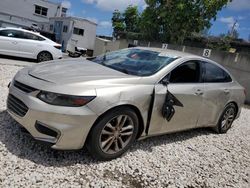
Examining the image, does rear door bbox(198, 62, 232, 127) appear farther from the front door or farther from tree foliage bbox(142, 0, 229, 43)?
tree foliage bbox(142, 0, 229, 43)

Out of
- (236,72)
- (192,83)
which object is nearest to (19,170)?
(192,83)

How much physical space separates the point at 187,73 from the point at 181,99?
21.0 inches

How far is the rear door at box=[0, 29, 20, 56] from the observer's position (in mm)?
10539

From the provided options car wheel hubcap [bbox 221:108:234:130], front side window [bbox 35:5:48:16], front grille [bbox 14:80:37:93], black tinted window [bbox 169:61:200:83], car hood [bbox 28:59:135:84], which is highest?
front side window [bbox 35:5:48:16]

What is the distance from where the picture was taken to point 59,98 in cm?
298

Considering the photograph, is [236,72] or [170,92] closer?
[170,92]

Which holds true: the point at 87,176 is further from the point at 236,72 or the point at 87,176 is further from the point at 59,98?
the point at 236,72

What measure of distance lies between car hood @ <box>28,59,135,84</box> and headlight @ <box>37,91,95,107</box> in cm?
21

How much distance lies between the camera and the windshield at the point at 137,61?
385 cm

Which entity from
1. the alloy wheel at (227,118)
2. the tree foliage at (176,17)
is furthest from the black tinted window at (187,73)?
the tree foliage at (176,17)

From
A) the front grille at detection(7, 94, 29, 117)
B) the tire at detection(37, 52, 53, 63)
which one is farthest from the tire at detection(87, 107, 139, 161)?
the tire at detection(37, 52, 53, 63)

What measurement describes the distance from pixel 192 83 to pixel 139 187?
2.02 metres

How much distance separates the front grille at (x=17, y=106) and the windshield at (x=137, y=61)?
1.44 m

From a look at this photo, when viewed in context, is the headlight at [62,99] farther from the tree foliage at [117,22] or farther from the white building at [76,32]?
the tree foliage at [117,22]
